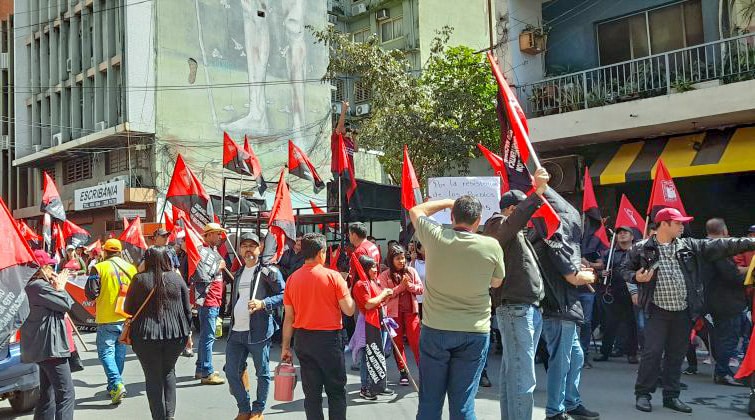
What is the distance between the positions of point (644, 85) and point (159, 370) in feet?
38.5

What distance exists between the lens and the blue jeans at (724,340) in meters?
7.91

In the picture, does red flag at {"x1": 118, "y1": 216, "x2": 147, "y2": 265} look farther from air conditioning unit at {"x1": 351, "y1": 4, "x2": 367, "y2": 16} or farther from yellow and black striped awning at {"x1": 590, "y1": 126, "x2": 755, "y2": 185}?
air conditioning unit at {"x1": 351, "y1": 4, "x2": 367, "y2": 16}

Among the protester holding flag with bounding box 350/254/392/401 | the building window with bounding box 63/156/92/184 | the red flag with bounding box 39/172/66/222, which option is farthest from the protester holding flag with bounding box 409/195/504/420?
the building window with bounding box 63/156/92/184

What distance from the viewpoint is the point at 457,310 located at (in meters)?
4.62

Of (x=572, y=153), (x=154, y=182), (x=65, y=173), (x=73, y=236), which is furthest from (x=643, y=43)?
(x=65, y=173)

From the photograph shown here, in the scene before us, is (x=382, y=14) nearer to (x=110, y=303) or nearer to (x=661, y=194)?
(x=661, y=194)

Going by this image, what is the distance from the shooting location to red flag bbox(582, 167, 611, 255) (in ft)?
33.8

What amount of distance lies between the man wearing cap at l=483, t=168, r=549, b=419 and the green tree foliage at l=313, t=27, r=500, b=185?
11018 mm

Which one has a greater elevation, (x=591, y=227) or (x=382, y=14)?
(x=382, y=14)

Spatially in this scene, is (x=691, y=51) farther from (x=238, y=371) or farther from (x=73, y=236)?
(x=73, y=236)

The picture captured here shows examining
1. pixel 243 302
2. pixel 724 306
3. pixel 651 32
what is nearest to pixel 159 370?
pixel 243 302

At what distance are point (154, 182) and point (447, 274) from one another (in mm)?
22447

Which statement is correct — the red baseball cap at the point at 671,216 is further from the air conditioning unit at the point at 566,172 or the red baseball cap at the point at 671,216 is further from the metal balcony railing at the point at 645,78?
the air conditioning unit at the point at 566,172

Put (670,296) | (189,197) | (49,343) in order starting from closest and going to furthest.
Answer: (49,343) → (670,296) → (189,197)
